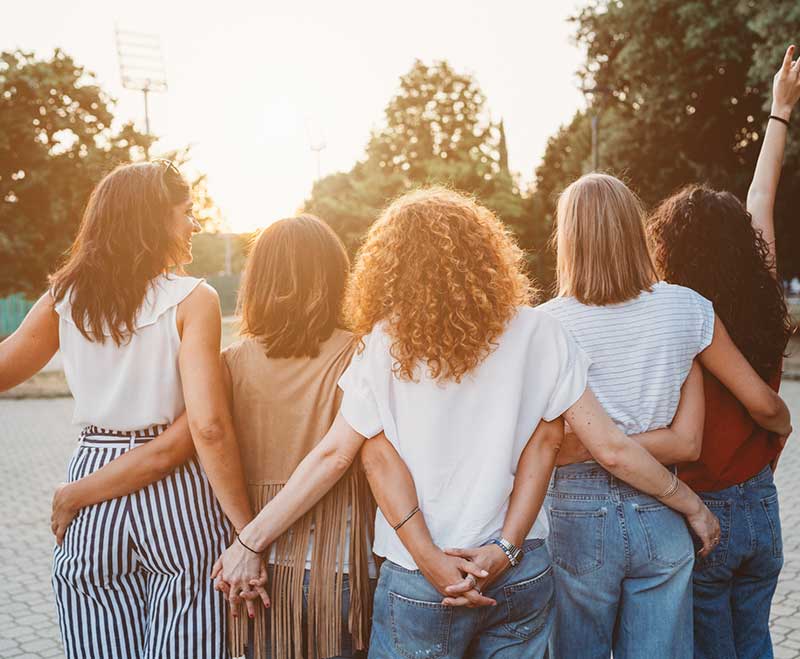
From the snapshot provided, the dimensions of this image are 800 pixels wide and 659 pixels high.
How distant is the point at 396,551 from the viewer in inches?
82.9

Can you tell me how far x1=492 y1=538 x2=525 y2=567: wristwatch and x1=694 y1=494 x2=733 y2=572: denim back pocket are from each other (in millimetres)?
801

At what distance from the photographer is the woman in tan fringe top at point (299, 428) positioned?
7.62 feet

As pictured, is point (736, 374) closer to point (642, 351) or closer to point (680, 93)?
point (642, 351)

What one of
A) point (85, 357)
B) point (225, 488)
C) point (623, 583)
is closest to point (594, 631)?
point (623, 583)

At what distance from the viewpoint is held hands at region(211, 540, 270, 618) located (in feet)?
7.42

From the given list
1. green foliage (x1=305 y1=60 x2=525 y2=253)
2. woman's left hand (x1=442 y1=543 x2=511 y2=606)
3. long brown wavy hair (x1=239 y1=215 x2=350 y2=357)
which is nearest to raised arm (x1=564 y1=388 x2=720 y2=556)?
woman's left hand (x1=442 y1=543 x2=511 y2=606)

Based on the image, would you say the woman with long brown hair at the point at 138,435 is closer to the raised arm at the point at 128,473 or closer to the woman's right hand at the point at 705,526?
the raised arm at the point at 128,473

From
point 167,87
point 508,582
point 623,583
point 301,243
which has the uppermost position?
point 167,87

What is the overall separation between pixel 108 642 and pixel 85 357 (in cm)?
82

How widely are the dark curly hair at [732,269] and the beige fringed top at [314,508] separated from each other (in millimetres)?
1167

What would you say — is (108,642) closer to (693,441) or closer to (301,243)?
(301,243)

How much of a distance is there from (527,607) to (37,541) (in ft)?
19.1

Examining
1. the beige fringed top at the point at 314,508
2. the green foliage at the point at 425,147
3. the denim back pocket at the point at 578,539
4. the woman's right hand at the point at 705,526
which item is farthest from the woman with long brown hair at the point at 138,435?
the green foliage at the point at 425,147

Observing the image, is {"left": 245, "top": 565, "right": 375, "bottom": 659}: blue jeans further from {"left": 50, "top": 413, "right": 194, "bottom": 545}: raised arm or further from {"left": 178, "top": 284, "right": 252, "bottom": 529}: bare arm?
{"left": 50, "top": 413, "right": 194, "bottom": 545}: raised arm
